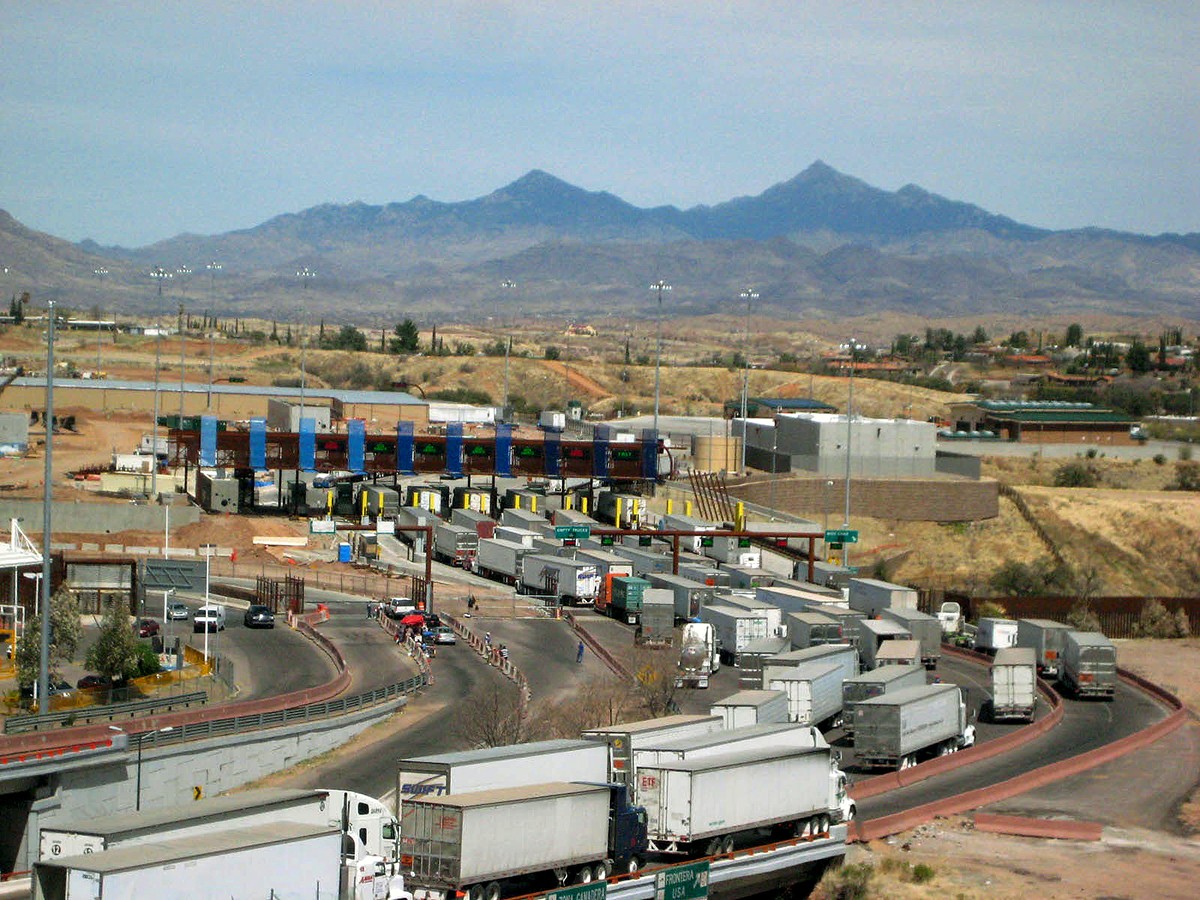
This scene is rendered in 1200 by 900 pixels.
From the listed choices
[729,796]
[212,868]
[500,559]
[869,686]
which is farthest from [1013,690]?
[212,868]

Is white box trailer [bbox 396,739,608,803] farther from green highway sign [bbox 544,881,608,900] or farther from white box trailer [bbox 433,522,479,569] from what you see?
white box trailer [bbox 433,522,479,569]

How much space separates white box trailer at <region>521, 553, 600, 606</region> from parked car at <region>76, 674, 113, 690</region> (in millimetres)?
22272

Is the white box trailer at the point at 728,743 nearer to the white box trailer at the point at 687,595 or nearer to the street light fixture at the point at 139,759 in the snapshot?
the street light fixture at the point at 139,759

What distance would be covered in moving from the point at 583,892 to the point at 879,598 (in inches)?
1307

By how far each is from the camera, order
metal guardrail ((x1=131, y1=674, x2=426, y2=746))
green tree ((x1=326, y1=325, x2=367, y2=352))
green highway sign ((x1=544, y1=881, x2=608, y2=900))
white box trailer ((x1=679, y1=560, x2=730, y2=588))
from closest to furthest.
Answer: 1. green highway sign ((x1=544, y1=881, x2=608, y2=900))
2. metal guardrail ((x1=131, y1=674, x2=426, y2=746))
3. white box trailer ((x1=679, y1=560, x2=730, y2=588))
4. green tree ((x1=326, y1=325, x2=367, y2=352))

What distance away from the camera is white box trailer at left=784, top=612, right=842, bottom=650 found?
5062 centimetres

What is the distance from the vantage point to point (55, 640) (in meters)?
40.8

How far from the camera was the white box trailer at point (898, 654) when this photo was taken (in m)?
46.9

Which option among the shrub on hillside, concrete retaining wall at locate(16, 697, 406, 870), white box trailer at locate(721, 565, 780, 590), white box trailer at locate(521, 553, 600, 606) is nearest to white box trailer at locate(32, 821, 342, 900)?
concrete retaining wall at locate(16, 697, 406, 870)

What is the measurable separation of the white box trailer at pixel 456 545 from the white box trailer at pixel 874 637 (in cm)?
2138

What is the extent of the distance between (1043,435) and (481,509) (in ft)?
173

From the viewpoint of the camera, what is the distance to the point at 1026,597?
66438 mm

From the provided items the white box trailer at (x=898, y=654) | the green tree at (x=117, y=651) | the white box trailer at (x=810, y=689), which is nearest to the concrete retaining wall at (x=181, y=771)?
the green tree at (x=117, y=651)

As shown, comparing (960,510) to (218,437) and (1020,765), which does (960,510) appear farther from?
(1020,765)
